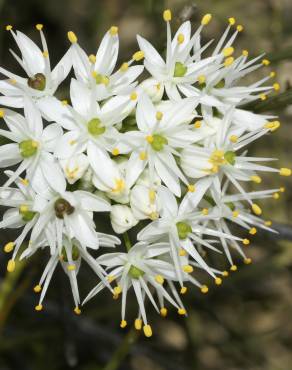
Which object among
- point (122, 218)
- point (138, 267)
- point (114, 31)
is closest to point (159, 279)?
point (138, 267)

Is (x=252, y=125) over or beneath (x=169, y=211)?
over

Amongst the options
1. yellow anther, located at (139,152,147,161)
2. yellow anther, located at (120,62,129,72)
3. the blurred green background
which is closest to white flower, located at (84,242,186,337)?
yellow anther, located at (139,152,147,161)

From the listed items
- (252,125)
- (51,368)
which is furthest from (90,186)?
(51,368)

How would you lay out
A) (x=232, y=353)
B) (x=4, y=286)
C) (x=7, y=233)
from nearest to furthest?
1. (x=7, y=233)
2. (x=4, y=286)
3. (x=232, y=353)

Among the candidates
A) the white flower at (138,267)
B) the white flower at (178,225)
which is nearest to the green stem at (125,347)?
the white flower at (138,267)

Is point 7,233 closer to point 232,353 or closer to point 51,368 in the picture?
point 51,368

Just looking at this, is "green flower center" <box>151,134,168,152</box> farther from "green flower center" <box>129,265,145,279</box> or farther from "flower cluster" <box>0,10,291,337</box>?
"green flower center" <box>129,265,145,279</box>

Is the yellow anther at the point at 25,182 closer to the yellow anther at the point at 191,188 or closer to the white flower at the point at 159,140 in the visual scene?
the white flower at the point at 159,140

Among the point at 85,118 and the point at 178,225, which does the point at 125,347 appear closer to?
the point at 178,225
